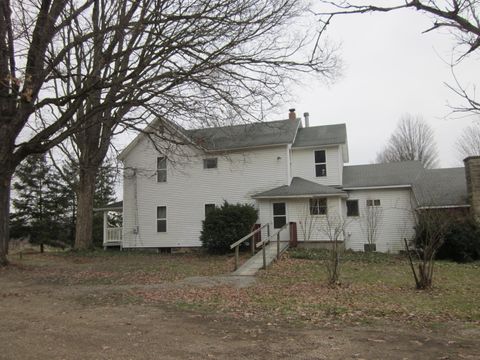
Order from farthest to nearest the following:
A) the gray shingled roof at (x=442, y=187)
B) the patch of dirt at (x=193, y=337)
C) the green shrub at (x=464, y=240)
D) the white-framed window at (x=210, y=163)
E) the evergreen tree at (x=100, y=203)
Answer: the evergreen tree at (x=100, y=203) < the white-framed window at (x=210, y=163) < the gray shingled roof at (x=442, y=187) < the green shrub at (x=464, y=240) < the patch of dirt at (x=193, y=337)

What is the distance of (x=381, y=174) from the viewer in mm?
25078

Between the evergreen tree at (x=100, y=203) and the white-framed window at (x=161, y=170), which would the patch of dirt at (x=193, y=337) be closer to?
the white-framed window at (x=161, y=170)

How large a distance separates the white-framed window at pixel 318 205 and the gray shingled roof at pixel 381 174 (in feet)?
5.97

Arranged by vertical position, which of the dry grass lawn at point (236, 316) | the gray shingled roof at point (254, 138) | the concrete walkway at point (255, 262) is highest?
the gray shingled roof at point (254, 138)

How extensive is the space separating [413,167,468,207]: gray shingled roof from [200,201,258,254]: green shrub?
805cm

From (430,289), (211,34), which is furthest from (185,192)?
(430,289)

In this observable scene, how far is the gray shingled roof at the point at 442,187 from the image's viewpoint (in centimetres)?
2166

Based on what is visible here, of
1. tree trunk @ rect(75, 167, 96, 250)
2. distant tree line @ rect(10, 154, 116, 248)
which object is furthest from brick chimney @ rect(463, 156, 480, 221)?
distant tree line @ rect(10, 154, 116, 248)

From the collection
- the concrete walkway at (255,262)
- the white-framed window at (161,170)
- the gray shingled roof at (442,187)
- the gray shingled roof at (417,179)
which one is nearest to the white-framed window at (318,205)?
the gray shingled roof at (417,179)

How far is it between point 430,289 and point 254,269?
596cm

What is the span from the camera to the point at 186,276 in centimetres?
1389

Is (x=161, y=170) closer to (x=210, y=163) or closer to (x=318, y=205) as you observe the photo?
(x=210, y=163)

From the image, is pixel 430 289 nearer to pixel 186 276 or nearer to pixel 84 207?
pixel 186 276

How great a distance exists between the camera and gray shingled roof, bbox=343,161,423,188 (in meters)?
23.6
